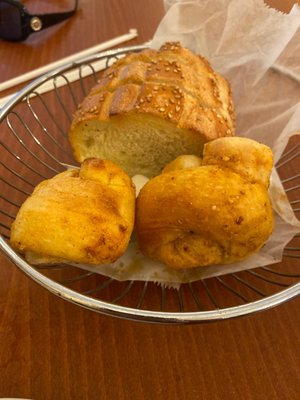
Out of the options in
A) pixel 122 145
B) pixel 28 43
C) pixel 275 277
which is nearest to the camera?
pixel 275 277

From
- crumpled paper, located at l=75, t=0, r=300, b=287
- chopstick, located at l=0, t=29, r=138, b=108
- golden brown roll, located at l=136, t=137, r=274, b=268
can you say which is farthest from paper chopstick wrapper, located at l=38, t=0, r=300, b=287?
chopstick, located at l=0, t=29, r=138, b=108

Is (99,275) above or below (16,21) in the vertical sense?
below

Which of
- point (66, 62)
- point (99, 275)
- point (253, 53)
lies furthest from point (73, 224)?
point (66, 62)

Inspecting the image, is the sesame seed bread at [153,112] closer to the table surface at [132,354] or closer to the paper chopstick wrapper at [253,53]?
the paper chopstick wrapper at [253,53]

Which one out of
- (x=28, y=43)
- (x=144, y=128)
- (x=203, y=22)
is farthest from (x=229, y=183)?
(x=28, y=43)

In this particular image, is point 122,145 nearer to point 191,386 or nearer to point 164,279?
point 164,279

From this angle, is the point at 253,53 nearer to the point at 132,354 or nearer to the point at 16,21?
the point at 132,354

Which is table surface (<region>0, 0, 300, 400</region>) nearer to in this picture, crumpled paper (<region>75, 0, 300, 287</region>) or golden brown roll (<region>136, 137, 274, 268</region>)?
golden brown roll (<region>136, 137, 274, 268</region>)
